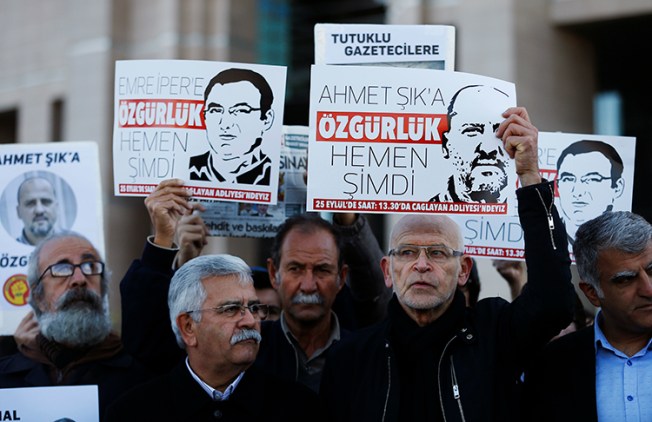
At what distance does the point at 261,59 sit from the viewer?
2084 cm

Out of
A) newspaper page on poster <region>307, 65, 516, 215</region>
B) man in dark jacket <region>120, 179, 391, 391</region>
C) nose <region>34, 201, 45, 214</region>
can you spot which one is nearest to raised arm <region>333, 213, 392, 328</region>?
man in dark jacket <region>120, 179, 391, 391</region>

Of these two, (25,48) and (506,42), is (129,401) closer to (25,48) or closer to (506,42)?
(506,42)

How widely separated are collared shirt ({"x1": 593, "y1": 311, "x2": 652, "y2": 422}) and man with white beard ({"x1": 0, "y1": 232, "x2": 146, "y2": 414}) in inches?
79.7

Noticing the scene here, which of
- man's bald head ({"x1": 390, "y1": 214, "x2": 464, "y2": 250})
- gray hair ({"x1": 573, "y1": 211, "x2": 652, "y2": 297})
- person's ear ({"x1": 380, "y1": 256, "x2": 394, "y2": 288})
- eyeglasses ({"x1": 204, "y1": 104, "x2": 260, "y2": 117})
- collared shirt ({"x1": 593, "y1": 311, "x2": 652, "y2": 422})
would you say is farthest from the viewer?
eyeglasses ({"x1": 204, "y1": 104, "x2": 260, "y2": 117})

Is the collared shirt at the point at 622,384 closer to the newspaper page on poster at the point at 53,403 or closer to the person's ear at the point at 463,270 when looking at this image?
the person's ear at the point at 463,270

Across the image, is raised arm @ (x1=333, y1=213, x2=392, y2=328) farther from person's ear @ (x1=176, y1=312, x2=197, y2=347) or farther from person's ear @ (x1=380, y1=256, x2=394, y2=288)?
person's ear @ (x1=176, y1=312, x2=197, y2=347)

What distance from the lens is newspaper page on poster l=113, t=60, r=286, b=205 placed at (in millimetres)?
4910

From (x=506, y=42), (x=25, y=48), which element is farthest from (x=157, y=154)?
(x=25, y=48)

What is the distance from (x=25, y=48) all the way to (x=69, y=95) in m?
3.25

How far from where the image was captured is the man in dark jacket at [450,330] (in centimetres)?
384

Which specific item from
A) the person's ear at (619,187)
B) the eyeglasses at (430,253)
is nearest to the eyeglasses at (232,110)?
the eyeglasses at (430,253)

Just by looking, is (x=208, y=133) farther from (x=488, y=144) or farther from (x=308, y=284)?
(x=488, y=144)

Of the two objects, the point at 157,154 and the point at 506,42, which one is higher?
the point at 506,42

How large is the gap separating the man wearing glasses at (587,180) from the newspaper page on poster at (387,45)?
2.46 feet
